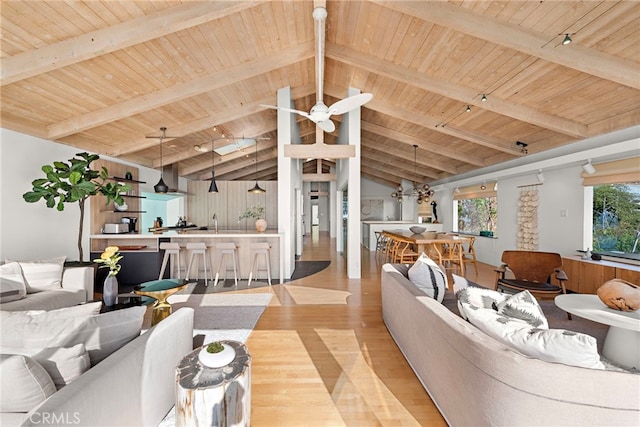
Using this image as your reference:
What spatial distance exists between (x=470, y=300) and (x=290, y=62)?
417 centimetres

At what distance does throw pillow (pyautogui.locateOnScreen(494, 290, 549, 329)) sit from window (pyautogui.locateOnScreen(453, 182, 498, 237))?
5.64 metres

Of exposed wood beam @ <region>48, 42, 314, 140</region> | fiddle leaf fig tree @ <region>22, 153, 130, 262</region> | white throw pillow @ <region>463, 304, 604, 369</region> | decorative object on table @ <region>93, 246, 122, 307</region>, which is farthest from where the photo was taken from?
exposed wood beam @ <region>48, 42, 314, 140</region>

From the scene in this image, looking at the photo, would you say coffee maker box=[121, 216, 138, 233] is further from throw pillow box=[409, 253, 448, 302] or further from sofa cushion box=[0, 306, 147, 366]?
throw pillow box=[409, 253, 448, 302]

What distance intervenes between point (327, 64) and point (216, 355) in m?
4.97

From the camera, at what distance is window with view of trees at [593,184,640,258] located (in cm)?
388

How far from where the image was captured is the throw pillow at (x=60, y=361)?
1.18 metres

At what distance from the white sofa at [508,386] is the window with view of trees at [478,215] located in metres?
6.17

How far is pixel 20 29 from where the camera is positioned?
8.22ft

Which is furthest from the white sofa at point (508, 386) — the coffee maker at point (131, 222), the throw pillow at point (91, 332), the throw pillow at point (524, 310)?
the coffee maker at point (131, 222)

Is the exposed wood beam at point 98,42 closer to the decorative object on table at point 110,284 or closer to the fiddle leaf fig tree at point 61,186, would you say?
the fiddle leaf fig tree at point 61,186

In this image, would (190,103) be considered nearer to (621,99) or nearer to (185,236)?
(185,236)

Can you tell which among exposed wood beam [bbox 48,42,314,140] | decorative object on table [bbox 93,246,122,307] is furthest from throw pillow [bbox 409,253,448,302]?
exposed wood beam [bbox 48,42,314,140]

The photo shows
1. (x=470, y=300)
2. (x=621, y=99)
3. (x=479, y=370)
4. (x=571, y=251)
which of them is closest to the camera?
(x=479, y=370)

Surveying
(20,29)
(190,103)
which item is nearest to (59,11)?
(20,29)
